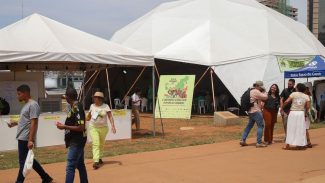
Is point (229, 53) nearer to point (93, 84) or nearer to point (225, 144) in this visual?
point (93, 84)

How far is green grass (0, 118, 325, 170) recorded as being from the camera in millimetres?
10852

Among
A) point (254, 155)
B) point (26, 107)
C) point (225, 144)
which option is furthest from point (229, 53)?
point (26, 107)

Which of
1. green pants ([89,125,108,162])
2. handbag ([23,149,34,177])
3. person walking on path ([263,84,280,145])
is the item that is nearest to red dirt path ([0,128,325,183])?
green pants ([89,125,108,162])

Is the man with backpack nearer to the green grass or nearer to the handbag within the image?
the green grass

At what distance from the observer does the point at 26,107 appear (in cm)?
728

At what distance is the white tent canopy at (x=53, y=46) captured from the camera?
12.0 metres

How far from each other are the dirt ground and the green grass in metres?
0.63

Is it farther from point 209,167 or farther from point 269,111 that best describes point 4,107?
point 269,111

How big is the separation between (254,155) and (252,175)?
229 centimetres

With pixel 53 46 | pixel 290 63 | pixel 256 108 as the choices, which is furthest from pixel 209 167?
pixel 290 63

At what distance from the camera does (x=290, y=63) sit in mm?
23422

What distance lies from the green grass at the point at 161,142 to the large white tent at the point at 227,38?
4605 mm

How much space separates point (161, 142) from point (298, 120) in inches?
147

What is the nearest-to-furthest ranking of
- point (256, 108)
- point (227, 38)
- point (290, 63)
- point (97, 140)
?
point (97, 140) → point (256, 108) → point (290, 63) → point (227, 38)
